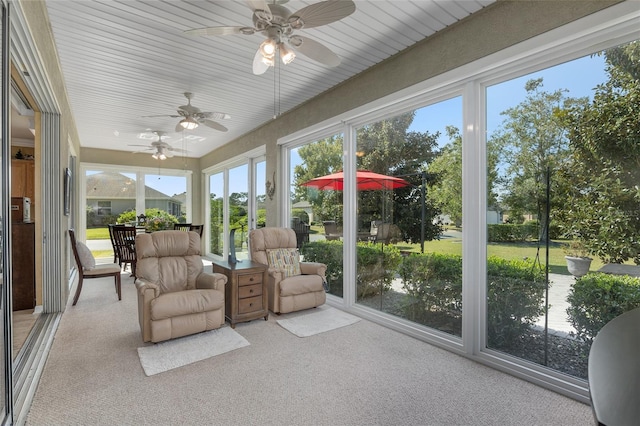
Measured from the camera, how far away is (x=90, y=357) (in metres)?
2.76

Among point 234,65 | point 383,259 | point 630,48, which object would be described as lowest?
point 383,259

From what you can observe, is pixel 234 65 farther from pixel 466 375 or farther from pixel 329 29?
pixel 466 375

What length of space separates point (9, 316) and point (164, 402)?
102 centimetres

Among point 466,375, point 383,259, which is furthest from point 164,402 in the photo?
point 383,259

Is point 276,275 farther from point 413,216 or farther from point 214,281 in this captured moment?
point 413,216

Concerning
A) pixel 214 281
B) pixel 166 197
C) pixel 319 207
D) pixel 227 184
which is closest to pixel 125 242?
pixel 227 184

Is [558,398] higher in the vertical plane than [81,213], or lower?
lower

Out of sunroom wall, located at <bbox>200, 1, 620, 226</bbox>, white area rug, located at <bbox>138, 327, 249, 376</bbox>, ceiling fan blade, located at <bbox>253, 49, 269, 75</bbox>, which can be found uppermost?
sunroom wall, located at <bbox>200, 1, 620, 226</bbox>

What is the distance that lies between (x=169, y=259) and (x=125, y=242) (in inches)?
106

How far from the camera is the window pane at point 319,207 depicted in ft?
14.9

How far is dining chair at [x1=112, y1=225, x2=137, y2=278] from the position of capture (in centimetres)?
558

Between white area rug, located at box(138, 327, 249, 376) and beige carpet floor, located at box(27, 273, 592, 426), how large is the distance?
0.27 feet

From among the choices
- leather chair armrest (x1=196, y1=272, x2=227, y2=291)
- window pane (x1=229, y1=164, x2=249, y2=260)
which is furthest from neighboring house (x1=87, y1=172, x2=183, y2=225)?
leather chair armrest (x1=196, y1=272, x2=227, y2=291)

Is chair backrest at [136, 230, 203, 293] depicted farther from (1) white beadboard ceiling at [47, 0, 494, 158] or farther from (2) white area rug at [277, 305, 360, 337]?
(1) white beadboard ceiling at [47, 0, 494, 158]
